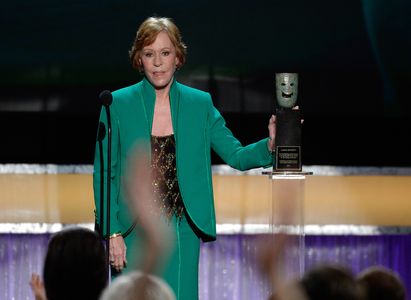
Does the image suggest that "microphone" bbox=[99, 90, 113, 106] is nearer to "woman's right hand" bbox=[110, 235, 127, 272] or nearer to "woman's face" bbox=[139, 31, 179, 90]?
"woman's face" bbox=[139, 31, 179, 90]

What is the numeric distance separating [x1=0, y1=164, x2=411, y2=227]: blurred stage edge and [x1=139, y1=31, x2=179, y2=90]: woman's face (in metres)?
1.90

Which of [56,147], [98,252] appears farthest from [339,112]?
[98,252]

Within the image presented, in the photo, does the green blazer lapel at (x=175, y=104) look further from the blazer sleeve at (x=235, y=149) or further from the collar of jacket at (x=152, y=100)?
the blazer sleeve at (x=235, y=149)

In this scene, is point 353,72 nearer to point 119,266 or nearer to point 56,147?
point 56,147

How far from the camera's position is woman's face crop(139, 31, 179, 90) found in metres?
4.59

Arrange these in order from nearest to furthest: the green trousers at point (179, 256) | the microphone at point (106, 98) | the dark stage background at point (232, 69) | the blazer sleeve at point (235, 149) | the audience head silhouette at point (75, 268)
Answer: the audience head silhouette at point (75, 268), the microphone at point (106, 98), the green trousers at point (179, 256), the blazer sleeve at point (235, 149), the dark stage background at point (232, 69)

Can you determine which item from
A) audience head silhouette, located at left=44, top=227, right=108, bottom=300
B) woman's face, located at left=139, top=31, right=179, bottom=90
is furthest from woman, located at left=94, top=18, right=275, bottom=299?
audience head silhouette, located at left=44, top=227, right=108, bottom=300

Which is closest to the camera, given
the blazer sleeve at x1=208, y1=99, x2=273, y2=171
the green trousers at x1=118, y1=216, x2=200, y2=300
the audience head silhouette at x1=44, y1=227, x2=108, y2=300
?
the audience head silhouette at x1=44, y1=227, x2=108, y2=300

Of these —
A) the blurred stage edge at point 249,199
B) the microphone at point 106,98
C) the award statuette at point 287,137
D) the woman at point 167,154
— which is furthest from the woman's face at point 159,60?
the blurred stage edge at point 249,199

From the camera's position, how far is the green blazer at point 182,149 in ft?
15.1

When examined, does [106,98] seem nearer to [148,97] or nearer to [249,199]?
[148,97]

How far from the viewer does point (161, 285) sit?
262 centimetres

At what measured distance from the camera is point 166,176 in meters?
4.58

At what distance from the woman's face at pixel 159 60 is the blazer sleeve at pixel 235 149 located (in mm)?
263
